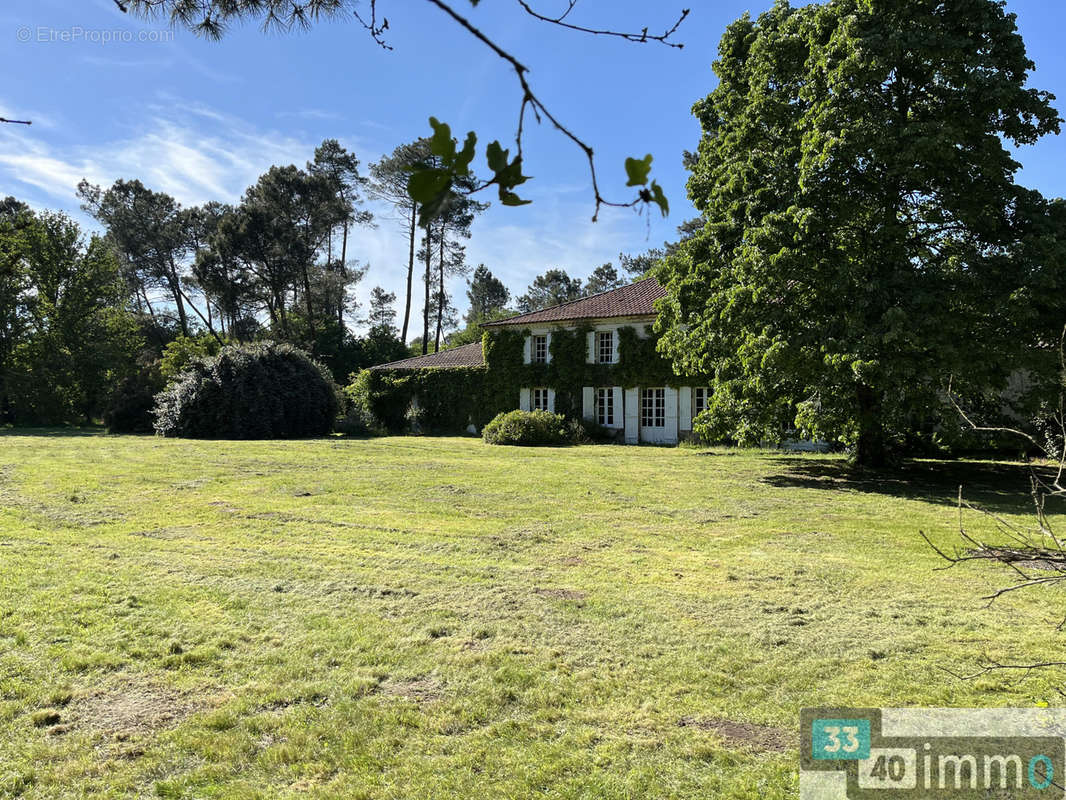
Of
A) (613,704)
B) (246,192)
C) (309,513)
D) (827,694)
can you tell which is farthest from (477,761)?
(246,192)

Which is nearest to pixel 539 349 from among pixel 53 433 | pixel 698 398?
pixel 698 398

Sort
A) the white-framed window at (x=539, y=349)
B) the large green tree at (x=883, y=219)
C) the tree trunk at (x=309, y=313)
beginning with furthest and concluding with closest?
1. the tree trunk at (x=309, y=313)
2. the white-framed window at (x=539, y=349)
3. the large green tree at (x=883, y=219)

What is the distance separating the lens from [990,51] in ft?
38.2

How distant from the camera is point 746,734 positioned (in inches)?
122

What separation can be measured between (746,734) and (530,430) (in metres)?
19.2

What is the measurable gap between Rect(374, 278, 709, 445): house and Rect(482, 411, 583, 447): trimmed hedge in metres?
2.54

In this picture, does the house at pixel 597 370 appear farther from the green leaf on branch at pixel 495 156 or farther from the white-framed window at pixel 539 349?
the green leaf on branch at pixel 495 156

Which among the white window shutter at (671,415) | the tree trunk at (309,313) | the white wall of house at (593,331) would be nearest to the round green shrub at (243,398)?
the white wall of house at (593,331)

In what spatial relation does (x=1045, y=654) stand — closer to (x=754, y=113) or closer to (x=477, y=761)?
(x=477, y=761)

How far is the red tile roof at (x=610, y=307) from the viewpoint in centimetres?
2422

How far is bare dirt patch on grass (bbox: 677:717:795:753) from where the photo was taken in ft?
9.78

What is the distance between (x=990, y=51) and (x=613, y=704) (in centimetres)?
1374

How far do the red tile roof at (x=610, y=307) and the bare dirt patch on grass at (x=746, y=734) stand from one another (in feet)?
68.5

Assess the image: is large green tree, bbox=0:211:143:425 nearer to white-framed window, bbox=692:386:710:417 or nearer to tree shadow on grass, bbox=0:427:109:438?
tree shadow on grass, bbox=0:427:109:438
